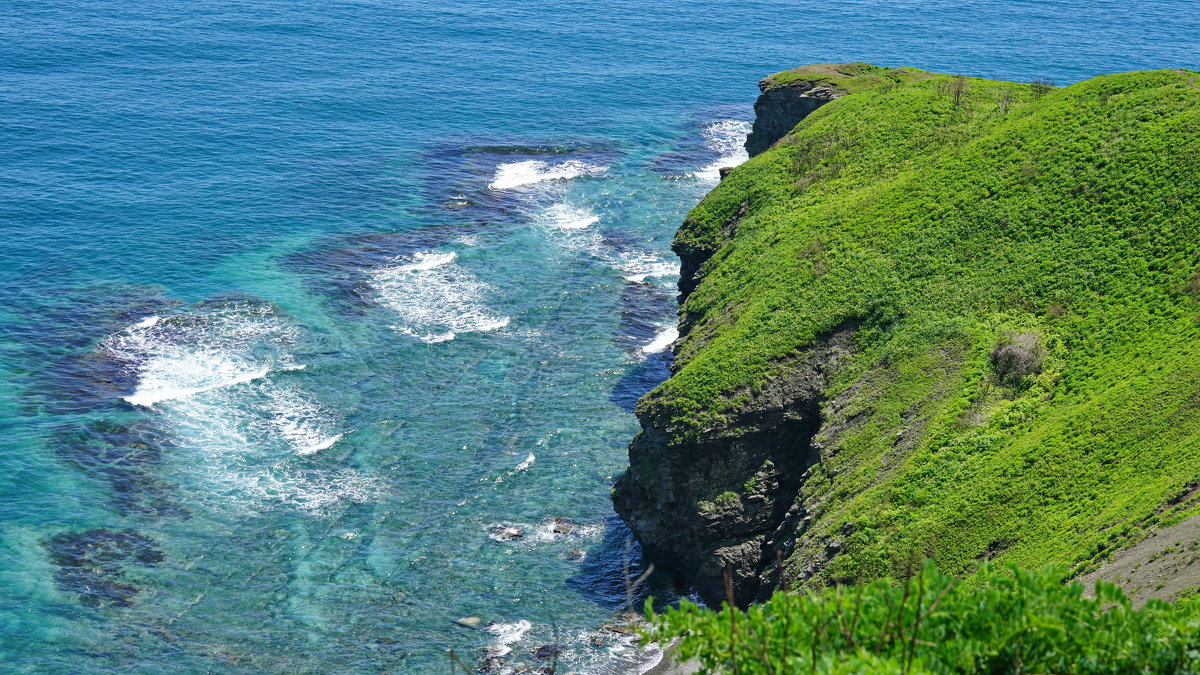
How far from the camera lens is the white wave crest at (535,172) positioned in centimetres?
9744

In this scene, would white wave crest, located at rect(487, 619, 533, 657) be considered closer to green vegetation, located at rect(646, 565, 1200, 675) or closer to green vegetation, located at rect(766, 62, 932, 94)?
green vegetation, located at rect(646, 565, 1200, 675)

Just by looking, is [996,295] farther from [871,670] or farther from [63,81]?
[63,81]

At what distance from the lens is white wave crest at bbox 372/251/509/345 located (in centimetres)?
7062

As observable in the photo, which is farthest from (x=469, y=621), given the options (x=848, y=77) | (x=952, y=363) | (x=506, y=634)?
(x=848, y=77)

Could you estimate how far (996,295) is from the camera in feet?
150

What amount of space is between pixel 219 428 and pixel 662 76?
86.8 meters

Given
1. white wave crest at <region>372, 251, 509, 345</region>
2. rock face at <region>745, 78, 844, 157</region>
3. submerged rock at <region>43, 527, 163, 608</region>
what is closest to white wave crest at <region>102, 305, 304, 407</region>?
white wave crest at <region>372, 251, 509, 345</region>

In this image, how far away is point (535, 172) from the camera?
329ft

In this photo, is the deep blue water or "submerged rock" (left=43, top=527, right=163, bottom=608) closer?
"submerged rock" (left=43, top=527, right=163, bottom=608)

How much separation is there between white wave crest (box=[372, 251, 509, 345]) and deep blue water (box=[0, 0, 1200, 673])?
34 cm

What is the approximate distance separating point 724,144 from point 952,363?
234 feet

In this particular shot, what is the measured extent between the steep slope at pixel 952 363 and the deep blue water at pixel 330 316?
8308mm

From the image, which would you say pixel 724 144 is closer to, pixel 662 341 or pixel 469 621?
pixel 662 341

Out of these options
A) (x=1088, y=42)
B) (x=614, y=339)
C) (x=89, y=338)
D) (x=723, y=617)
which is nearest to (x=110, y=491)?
(x=89, y=338)
